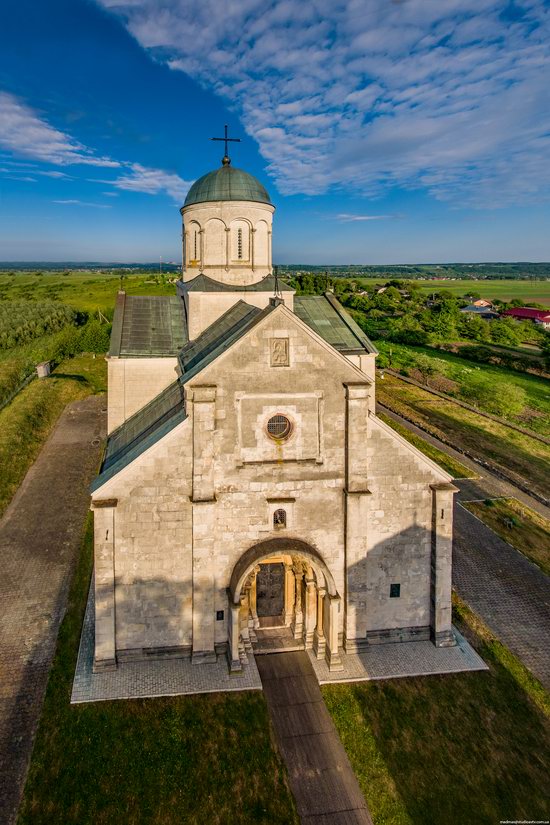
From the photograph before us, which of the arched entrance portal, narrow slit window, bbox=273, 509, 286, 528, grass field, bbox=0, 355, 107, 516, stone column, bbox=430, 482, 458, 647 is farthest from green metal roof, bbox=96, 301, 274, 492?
grass field, bbox=0, 355, 107, 516

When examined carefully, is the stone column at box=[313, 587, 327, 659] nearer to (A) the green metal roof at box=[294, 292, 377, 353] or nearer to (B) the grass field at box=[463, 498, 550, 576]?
(A) the green metal roof at box=[294, 292, 377, 353]

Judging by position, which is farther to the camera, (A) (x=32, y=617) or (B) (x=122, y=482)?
(A) (x=32, y=617)

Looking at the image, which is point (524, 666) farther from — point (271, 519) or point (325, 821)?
point (271, 519)

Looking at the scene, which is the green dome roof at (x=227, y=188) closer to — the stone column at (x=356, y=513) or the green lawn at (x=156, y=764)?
the stone column at (x=356, y=513)

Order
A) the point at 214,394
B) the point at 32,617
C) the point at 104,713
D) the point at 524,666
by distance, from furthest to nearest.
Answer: the point at 32,617, the point at 524,666, the point at 214,394, the point at 104,713

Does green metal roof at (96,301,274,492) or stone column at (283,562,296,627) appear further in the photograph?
stone column at (283,562,296,627)

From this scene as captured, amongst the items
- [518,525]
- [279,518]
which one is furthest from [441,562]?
[518,525]

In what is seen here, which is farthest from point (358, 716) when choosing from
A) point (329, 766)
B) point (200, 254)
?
point (200, 254)
